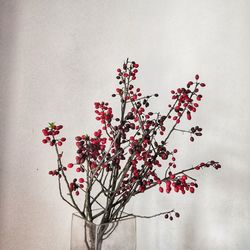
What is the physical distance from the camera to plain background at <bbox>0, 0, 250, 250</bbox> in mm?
1119

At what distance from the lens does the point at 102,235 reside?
83 centimetres

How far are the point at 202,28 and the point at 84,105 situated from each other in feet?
1.67

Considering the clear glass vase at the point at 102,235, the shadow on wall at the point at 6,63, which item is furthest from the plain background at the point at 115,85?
the clear glass vase at the point at 102,235

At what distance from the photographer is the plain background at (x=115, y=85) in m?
1.12

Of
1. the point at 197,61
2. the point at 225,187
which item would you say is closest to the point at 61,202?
the point at 225,187

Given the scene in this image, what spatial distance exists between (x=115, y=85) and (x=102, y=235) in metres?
0.57

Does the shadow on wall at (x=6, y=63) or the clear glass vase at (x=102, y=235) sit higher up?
the shadow on wall at (x=6, y=63)

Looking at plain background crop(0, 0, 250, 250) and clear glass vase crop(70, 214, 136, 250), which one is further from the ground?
plain background crop(0, 0, 250, 250)

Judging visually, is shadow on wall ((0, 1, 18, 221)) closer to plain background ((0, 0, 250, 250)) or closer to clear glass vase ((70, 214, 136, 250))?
plain background ((0, 0, 250, 250))

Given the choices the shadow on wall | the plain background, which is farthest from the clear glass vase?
the shadow on wall

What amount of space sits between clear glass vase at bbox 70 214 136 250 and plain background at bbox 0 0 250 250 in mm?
314

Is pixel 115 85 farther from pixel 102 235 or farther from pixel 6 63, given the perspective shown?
pixel 102 235

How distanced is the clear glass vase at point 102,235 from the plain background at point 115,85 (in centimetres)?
31

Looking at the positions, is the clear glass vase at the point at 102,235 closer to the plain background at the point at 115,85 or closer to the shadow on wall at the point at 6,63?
the plain background at the point at 115,85
